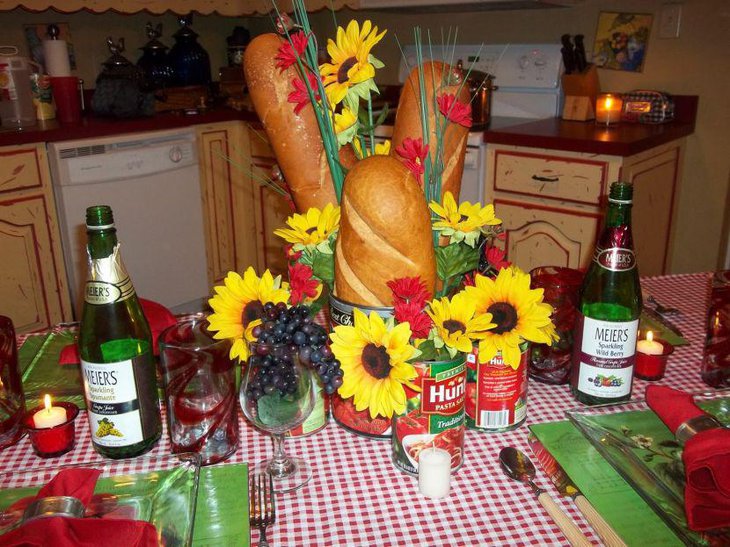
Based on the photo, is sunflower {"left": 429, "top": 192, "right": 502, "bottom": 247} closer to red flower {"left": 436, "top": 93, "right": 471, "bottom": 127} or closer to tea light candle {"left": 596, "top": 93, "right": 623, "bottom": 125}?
red flower {"left": 436, "top": 93, "right": 471, "bottom": 127}

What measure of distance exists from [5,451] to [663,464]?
72cm

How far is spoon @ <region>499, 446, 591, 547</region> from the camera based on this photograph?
0.57 meters

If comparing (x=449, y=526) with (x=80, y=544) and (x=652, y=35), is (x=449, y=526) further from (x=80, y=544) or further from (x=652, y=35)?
(x=652, y=35)

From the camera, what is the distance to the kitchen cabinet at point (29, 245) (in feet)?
7.09

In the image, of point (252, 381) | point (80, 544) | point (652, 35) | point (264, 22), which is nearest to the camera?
point (80, 544)

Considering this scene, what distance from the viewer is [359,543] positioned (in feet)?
1.91

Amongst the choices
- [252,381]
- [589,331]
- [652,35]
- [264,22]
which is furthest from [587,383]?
[264,22]

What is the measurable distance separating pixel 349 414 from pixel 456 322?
0.21 metres

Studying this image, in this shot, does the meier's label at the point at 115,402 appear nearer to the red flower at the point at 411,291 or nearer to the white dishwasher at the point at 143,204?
the red flower at the point at 411,291

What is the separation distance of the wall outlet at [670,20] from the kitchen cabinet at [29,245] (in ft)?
7.24

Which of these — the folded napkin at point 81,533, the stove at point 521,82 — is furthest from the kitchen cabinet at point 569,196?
the folded napkin at point 81,533

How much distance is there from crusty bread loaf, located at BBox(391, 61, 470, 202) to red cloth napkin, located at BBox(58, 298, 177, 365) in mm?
412

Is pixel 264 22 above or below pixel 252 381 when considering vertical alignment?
above

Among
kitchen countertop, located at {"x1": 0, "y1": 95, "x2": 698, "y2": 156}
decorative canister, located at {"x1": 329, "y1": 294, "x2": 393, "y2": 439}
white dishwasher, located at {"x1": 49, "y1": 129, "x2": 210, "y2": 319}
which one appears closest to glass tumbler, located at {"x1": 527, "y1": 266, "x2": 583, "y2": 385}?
decorative canister, located at {"x1": 329, "y1": 294, "x2": 393, "y2": 439}
